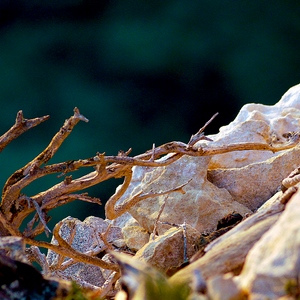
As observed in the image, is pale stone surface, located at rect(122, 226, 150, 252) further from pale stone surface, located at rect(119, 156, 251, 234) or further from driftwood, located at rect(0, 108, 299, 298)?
driftwood, located at rect(0, 108, 299, 298)

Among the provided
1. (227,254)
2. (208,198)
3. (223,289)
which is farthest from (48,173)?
(223,289)

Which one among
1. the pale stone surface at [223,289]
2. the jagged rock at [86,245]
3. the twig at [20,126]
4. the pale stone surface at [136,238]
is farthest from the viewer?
the jagged rock at [86,245]

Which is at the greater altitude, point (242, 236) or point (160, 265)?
point (242, 236)

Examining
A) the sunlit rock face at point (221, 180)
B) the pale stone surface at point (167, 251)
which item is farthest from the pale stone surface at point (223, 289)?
the sunlit rock face at point (221, 180)

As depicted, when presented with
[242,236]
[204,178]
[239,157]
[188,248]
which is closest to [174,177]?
[204,178]

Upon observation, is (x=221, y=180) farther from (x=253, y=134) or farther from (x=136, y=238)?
(x=136, y=238)

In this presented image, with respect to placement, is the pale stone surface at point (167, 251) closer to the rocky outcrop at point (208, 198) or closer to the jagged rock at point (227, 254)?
the rocky outcrop at point (208, 198)

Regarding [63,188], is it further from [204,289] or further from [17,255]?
[204,289]
